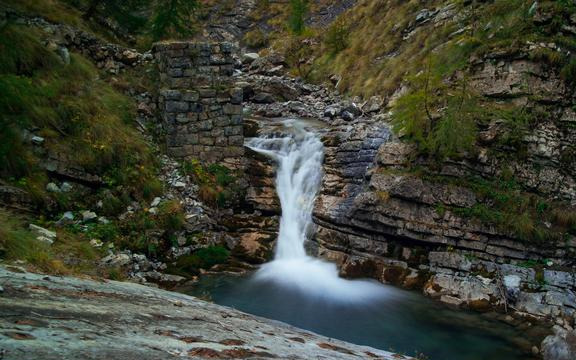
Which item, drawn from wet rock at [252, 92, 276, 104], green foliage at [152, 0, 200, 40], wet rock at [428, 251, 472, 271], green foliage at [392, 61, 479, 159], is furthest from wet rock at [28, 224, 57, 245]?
wet rock at [252, 92, 276, 104]

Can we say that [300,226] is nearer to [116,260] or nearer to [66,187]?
[116,260]

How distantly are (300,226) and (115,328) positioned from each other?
9932 mm

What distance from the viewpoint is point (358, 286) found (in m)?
11.1

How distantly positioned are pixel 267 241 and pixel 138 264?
3.85 metres

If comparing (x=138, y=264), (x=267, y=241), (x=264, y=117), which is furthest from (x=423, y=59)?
(x=138, y=264)

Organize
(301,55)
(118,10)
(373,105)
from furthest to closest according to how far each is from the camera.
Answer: (301,55)
(373,105)
(118,10)

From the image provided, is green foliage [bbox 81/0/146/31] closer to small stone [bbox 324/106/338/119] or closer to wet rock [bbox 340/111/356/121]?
small stone [bbox 324/106/338/119]

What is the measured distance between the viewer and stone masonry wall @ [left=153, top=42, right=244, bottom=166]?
1362cm

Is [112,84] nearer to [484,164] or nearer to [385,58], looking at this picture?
[484,164]

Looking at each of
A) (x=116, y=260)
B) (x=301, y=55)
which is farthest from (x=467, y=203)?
(x=301, y=55)

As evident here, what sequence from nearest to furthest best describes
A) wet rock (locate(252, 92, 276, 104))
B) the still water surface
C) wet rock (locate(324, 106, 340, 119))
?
the still water surface, wet rock (locate(324, 106, 340, 119)), wet rock (locate(252, 92, 276, 104))

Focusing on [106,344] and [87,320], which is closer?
[106,344]

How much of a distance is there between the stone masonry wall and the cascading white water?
1553 mm

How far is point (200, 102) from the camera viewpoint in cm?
1374
